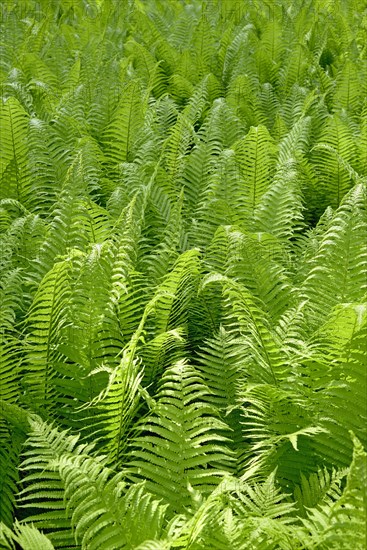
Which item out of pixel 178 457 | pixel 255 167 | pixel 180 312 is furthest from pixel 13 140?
pixel 178 457

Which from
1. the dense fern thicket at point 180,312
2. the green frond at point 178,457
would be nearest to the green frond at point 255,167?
the dense fern thicket at point 180,312

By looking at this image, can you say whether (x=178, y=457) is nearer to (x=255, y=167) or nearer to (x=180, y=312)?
(x=180, y=312)

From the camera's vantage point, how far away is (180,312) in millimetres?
2320

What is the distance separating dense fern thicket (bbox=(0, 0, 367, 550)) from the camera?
1.64 metres

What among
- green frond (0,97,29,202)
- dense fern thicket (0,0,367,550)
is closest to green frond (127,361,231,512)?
dense fern thicket (0,0,367,550)

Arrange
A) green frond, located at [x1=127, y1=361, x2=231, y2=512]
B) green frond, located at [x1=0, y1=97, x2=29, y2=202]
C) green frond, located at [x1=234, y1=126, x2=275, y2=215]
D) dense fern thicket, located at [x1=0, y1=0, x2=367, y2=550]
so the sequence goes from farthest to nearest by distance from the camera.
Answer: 1. green frond, located at [x1=0, y1=97, x2=29, y2=202]
2. green frond, located at [x1=234, y1=126, x2=275, y2=215]
3. green frond, located at [x1=127, y1=361, x2=231, y2=512]
4. dense fern thicket, located at [x1=0, y1=0, x2=367, y2=550]

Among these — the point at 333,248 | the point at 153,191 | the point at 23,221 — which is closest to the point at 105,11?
the point at 153,191

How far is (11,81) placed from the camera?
388 cm

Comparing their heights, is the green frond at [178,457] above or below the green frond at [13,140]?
below

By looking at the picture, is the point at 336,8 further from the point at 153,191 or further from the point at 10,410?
the point at 10,410

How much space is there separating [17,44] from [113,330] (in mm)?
3195

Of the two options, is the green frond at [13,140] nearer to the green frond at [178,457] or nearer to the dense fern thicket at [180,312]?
the dense fern thicket at [180,312]

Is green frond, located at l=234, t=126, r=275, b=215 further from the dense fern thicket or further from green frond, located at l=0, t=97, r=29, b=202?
green frond, located at l=0, t=97, r=29, b=202

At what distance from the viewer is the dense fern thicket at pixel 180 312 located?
1645 millimetres
